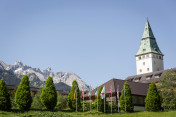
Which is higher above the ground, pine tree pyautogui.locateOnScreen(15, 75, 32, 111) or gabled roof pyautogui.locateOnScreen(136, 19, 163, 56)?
gabled roof pyautogui.locateOnScreen(136, 19, 163, 56)

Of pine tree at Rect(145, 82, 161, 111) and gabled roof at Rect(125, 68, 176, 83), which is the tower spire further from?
pine tree at Rect(145, 82, 161, 111)

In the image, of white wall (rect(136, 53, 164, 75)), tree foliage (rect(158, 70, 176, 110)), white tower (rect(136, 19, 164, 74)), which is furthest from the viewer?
white tower (rect(136, 19, 164, 74))

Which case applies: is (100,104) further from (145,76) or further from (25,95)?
(145,76)

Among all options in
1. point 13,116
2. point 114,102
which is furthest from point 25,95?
point 114,102

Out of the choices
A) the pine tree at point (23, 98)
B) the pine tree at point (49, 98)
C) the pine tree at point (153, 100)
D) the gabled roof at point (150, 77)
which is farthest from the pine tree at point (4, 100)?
the gabled roof at point (150, 77)

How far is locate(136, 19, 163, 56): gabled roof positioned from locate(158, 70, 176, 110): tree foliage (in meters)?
50.8

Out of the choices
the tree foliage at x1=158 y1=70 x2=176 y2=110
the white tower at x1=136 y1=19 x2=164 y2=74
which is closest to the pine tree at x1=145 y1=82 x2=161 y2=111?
the tree foliage at x1=158 y1=70 x2=176 y2=110

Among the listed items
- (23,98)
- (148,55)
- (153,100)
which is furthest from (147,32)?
(23,98)

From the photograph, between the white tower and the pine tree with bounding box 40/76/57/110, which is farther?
the white tower

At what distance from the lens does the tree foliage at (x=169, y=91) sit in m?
57.3

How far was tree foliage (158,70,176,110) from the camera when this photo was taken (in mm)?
57281

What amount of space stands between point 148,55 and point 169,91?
53539 millimetres

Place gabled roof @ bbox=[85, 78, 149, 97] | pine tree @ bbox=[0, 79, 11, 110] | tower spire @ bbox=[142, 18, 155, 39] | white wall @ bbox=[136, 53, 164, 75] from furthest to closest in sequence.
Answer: tower spire @ bbox=[142, 18, 155, 39] < white wall @ bbox=[136, 53, 164, 75] < gabled roof @ bbox=[85, 78, 149, 97] < pine tree @ bbox=[0, 79, 11, 110]

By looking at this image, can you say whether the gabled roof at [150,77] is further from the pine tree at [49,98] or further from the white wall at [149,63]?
the pine tree at [49,98]
